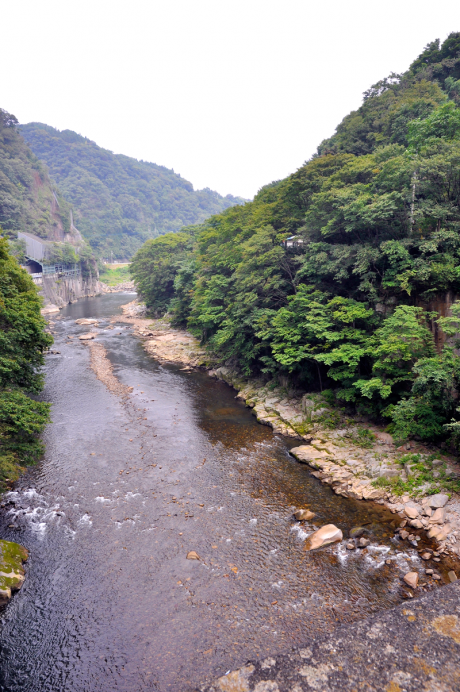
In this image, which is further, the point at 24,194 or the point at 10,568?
the point at 24,194

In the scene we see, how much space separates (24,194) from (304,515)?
96382 mm

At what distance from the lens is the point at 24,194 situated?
82750 mm

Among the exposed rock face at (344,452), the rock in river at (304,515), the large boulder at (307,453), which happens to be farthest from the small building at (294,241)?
the rock in river at (304,515)

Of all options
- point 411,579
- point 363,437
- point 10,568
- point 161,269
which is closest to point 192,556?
point 10,568

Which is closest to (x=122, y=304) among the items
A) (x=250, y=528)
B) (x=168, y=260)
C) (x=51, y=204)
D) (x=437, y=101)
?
(x=168, y=260)

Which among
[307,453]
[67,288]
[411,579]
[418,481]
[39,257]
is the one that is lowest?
[411,579]

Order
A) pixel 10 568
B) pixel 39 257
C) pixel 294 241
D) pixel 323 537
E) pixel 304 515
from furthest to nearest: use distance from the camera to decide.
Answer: pixel 39 257 < pixel 294 241 < pixel 304 515 < pixel 323 537 < pixel 10 568

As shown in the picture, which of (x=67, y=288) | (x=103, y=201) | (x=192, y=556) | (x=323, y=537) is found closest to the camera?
(x=192, y=556)

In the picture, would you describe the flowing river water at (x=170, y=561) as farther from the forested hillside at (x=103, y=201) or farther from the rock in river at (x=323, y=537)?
the forested hillside at (x=103, y=201)

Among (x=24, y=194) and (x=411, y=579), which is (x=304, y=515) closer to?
(x=411, y=579)

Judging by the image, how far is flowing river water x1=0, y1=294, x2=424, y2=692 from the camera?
8.66 meters

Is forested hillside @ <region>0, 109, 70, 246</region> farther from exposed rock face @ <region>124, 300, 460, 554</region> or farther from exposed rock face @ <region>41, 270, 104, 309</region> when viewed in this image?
exposed rock face @ <region>124, 300, 460, 554</region>

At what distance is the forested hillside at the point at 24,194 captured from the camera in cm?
7075

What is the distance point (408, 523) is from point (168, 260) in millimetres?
45802
